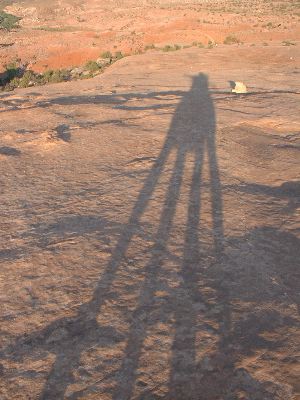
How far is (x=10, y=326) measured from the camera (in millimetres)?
3408

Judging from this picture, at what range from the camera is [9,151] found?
7.00m

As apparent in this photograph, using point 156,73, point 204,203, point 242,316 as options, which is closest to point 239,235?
point 204,203

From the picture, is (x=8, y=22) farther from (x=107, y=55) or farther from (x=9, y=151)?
(x=9, y=151)

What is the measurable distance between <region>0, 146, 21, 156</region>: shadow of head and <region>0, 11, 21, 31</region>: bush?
31546 mm

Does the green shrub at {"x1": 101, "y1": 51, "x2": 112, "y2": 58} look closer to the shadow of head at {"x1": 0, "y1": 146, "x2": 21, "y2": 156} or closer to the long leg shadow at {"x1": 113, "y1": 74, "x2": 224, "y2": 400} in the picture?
the long leg shadow at {"x1": 113, "y1": 74, "x2": 224, "y2": 400}

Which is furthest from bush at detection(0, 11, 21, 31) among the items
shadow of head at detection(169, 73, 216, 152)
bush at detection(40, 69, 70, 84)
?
shadow of head at detection(169, 73, 216, 152)

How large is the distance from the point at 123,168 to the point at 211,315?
3291mm

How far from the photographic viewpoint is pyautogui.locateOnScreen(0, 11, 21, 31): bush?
118ft

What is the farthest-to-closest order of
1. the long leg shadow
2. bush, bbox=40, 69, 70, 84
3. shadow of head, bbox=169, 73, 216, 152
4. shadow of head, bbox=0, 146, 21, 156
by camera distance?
1. bush, bbox=40, 69, 70, 84
2. shadow of head, bbox=169, 73, 216, 152
3. shadow of head, bbox=0, 146, 21, 156
4. the long leg shadow

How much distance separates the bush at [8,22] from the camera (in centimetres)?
3606

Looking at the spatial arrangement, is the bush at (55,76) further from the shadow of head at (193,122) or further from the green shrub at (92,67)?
the shadow of head at (193,122)

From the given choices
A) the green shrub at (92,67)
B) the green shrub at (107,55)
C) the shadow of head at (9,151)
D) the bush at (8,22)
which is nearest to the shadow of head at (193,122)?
the shadow of head at (9,151)

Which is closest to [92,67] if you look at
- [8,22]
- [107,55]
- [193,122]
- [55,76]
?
[55,76]

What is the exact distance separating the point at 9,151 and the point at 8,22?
37385 mm
